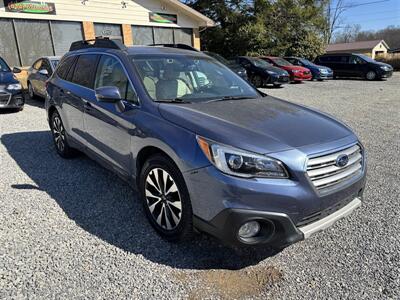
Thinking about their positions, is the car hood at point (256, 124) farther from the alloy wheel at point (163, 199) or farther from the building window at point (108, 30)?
the building window at point (108, 30)

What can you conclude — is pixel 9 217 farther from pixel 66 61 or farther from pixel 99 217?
pixel 66 61

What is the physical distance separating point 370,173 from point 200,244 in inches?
115

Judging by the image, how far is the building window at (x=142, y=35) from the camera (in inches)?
682

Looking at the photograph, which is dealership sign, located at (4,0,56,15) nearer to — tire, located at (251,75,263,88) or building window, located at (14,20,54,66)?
building window, located at (14,20,54,66)

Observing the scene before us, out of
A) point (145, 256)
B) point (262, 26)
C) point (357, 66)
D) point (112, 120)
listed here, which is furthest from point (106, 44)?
point (262, 26)

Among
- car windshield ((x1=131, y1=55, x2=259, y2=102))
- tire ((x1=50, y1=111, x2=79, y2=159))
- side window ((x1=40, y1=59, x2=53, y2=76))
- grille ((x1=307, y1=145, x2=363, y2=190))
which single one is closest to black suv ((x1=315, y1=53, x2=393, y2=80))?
side window ((x1=40, y1=59, x2=53, y2=76))

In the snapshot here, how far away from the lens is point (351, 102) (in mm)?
11359

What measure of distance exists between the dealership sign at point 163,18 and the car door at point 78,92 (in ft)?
46.5

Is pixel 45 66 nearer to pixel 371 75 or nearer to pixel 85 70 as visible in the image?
pixel 85 70

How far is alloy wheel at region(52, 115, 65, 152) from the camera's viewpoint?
201 inches

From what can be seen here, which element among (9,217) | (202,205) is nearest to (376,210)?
(202,205)

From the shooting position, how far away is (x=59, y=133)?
5227 mm

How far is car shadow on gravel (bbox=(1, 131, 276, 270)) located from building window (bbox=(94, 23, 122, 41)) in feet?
38.8

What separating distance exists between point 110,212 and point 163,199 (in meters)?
0.92
